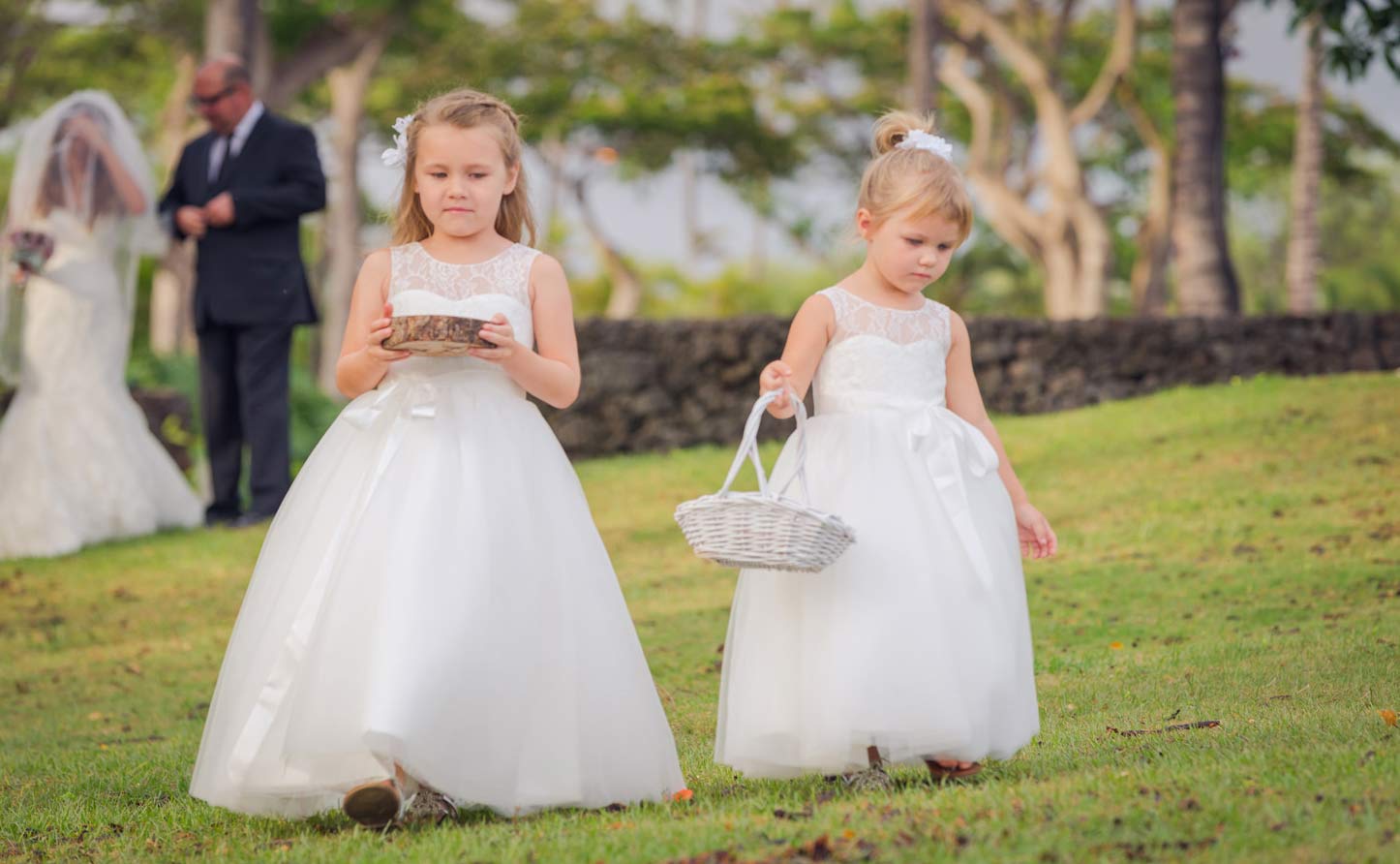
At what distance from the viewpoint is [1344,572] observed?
7.60m

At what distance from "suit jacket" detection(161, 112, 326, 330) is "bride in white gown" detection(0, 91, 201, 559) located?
0.97 metres

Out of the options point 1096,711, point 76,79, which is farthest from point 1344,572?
point 76,79

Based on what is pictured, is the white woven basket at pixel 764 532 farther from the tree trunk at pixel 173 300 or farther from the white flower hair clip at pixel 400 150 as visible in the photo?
the tree trunk at pixel 173 300

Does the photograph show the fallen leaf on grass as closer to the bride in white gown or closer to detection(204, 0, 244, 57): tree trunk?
the bride in white gown

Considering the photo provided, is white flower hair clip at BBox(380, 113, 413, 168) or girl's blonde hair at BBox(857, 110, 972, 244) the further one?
white flower hair clip at BBox(380, 113, 413, 168)

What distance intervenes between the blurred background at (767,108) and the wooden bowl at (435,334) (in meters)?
15.0

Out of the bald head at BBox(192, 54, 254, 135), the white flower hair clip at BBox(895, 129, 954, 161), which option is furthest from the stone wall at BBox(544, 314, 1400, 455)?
the white flower hair clip at BBox(895, 129, 954, 161)

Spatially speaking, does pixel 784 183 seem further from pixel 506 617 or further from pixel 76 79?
pixel 506 617

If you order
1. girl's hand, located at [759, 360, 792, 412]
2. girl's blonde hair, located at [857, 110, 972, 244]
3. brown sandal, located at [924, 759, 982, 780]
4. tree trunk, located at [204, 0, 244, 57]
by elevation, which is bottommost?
brown sandal, located at [924, 759, 982, 780]

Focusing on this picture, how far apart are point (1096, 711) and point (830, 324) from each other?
73.1 inches

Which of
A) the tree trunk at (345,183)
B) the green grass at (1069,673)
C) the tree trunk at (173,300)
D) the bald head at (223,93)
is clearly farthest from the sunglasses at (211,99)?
the tree trunk at (345,183)

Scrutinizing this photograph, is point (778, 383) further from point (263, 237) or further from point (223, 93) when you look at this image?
point (223, 93)

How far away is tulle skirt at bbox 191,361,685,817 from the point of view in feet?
12.2

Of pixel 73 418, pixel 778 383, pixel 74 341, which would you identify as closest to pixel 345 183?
pixel 74 341
